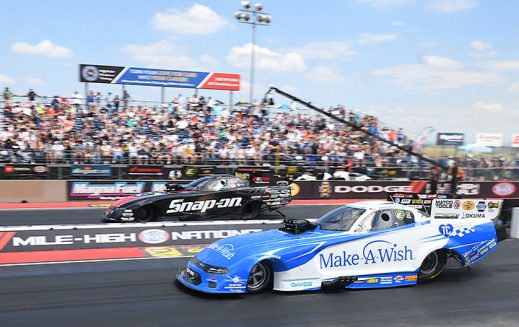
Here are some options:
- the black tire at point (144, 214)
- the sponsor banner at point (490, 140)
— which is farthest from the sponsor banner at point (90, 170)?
the sponsor banner at point (490, 140)

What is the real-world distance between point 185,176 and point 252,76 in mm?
15344

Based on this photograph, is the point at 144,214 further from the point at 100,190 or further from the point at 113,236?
the point at 100,190

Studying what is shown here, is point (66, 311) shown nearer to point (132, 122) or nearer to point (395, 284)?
point (395, 284)

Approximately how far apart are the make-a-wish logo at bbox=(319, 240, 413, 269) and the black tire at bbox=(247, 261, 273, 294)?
81 cm

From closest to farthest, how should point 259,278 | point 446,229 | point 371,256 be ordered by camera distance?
point 259,278
point 371,256
point 446,229

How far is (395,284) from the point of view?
7773 mm

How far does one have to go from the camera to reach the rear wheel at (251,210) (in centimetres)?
1444

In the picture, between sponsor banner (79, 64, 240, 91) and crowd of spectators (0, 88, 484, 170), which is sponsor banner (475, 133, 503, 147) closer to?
crowd of spectators (0, 88, 484, 170)

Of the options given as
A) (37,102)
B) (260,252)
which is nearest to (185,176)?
(37,102)

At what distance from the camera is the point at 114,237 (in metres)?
10.7

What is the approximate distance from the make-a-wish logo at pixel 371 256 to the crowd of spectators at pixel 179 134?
1650cm

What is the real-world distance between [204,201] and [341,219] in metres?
6.46

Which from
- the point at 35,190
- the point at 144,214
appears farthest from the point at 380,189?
the point at 35,190

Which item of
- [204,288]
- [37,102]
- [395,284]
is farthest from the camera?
[37,102]
